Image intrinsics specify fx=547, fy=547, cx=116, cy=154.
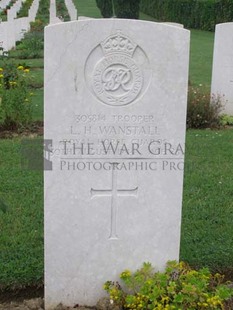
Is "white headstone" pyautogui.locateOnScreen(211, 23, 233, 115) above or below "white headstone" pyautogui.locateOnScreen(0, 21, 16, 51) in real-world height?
below

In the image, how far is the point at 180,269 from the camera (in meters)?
3.17

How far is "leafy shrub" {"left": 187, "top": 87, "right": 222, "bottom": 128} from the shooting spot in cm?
788

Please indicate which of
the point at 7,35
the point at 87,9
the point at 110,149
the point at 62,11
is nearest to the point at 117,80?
the point at 110,149

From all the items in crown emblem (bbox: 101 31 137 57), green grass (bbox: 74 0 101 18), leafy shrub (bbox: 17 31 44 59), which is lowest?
crown emblem (bbox: 101 31 137 57)

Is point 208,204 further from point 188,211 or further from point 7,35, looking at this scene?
point 7,35

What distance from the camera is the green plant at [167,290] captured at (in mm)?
2928

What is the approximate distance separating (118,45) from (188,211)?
7.07 ft

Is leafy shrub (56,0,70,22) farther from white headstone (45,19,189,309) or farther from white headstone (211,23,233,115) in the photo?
white headstone (45,19,189,309)

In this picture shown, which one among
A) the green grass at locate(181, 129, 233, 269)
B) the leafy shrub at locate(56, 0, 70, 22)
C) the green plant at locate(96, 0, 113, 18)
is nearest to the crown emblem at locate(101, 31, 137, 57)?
the green grass at locate(181, 129, 233, 269)

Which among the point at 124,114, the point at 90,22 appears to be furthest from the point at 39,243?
the point at 90,22

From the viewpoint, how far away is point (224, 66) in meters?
8.27

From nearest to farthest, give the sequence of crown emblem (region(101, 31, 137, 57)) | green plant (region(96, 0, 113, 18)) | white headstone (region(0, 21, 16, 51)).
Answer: crown emblem (region(101, 31, 137, 57)) < white headstone (region(0, 21, 16, 51)) < green plant (region(96, 0, 113, 18))

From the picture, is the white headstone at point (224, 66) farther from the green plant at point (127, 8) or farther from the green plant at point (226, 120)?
the green plant at point (127, 8)

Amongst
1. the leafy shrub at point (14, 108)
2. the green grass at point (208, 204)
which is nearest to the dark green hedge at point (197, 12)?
the leafy shrub at point (14, 108)
